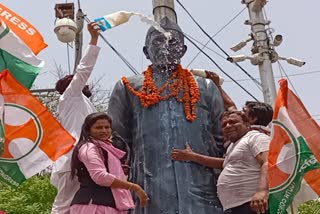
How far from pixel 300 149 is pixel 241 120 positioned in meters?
0.44

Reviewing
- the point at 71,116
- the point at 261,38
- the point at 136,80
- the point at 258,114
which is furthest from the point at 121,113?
the point at 261,38

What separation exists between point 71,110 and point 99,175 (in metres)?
0.79

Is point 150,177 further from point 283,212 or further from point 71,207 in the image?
point 283,212

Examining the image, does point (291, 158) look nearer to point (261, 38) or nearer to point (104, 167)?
point (104, 167)

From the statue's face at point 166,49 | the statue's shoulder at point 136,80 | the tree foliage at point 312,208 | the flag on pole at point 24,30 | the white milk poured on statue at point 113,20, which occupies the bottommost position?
the tree foliage at point 312,208

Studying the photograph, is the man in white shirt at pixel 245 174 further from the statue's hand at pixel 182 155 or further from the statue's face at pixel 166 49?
the statue's face at pixel 166 49

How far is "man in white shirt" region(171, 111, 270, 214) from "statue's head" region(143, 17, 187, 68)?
2.28 ft

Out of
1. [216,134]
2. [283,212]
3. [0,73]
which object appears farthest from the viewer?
[0,73]

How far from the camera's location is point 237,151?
4.19 m

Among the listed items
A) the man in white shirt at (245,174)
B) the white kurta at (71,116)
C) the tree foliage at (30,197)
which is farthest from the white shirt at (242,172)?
the tree foliage at (30,197)

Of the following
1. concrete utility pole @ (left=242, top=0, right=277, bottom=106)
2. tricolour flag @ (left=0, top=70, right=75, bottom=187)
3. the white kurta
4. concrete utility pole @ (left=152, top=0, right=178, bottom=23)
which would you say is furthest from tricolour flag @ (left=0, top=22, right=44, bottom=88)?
concrete utility pole @ (left=242, top=0, right=277, bottom=106)

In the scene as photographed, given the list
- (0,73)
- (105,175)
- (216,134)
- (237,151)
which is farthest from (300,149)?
(0,73)

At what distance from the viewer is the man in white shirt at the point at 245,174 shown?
4078 millimetres

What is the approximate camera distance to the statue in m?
4.34
